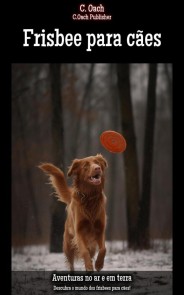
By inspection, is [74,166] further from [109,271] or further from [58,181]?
[109,271]

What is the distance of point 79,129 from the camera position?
21766 millimetres

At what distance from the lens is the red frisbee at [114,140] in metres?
6.73

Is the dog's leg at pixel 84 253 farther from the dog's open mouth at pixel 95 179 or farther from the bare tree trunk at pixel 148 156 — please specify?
the bare tree trunk at pixel 148 156

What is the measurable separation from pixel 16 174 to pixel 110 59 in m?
11.6

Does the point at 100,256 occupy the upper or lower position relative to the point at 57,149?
lower

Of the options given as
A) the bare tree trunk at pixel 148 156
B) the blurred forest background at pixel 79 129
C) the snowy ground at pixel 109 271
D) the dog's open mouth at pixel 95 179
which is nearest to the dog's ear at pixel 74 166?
the dog's open mouth at pixel 95 179

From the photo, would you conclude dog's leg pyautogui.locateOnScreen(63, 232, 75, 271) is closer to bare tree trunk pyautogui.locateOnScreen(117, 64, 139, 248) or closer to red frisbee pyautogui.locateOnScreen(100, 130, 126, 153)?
red frisbee pyautogui.locateOnScreen(100, 130, 126, 153)

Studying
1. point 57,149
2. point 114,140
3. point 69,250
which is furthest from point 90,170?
point 57,149

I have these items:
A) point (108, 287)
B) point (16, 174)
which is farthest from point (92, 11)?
point (16, 174)

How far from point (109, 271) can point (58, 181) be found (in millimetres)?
1534

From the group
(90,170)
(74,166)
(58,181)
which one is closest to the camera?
(90,170)

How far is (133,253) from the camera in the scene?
34.7ft

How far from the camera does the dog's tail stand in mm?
7125
